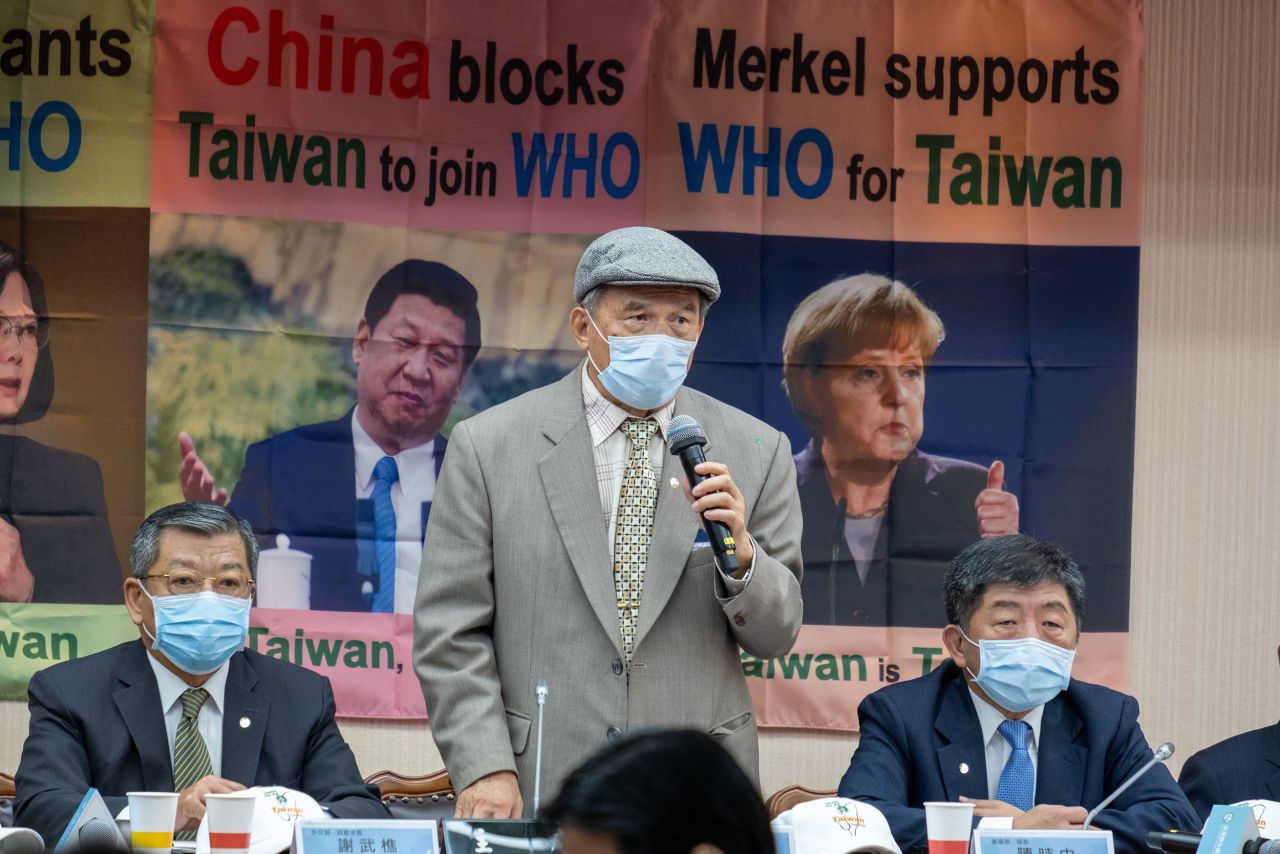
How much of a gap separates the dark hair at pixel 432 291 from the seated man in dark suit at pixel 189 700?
1.28 meters

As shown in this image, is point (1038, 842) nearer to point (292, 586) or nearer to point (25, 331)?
point (292, 586)

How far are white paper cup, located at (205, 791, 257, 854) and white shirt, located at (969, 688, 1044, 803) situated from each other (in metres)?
1.51

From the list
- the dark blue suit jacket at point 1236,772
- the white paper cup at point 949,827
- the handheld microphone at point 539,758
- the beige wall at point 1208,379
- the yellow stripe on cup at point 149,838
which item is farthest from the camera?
the beige wall at point 1208,379

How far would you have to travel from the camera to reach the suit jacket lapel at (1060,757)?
124 inches

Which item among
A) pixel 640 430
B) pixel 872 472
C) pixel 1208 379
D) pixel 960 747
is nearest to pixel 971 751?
pixel 960 747

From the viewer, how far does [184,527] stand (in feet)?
10.7

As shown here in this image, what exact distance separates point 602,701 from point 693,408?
59cm

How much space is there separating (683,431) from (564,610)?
0.45m

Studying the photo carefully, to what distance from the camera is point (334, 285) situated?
4480mm

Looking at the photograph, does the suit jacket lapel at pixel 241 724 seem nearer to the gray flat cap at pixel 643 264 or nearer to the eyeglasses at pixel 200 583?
the eyeglasses at pixel 200 583

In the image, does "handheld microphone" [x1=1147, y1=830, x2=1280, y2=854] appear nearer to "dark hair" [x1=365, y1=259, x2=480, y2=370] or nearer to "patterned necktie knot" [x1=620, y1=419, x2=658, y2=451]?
"patterned necktie knot" [x1=620, y1=419, x2=658, y2=451]

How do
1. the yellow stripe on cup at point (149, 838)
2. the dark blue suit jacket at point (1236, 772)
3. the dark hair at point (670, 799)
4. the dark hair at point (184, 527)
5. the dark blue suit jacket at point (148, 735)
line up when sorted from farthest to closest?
the dark blue suit jacket at point (1236, 772)
the dark hair at point (184, 527)
the dark blue suit jacket at point (148, 735)
the yellow stripe on cup at point (149, 838)
the dark hair at point (670, 799)

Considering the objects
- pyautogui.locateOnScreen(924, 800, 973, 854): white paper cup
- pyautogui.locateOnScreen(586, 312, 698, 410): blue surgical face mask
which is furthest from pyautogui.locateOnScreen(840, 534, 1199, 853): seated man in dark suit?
pyautogui.locateOnScreen(586, 312, 698, 410): blue surgical face mask

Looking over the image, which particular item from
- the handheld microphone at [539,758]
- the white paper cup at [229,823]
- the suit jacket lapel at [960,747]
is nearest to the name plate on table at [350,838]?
the white paper cup at [229,823]
